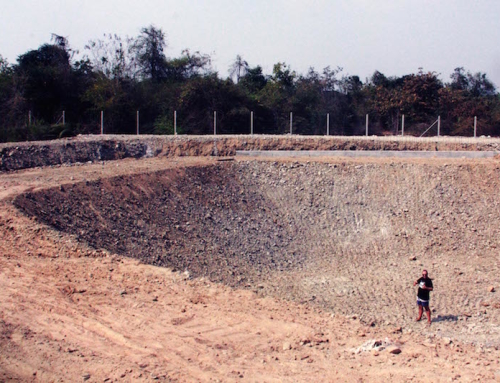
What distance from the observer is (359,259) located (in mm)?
15180

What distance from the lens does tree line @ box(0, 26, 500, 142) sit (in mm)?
30969

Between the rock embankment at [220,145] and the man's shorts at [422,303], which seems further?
the rock embankment at [220,145]

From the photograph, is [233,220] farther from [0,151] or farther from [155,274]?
[0,151]

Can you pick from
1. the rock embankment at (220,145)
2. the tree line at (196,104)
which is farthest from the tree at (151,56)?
the rock embankment at (220,145)

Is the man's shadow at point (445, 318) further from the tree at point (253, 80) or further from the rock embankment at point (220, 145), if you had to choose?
the tree at point (253, 80)

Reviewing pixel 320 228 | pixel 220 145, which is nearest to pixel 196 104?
pixel 220 145

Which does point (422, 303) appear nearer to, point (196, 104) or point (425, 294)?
point (425, 294)

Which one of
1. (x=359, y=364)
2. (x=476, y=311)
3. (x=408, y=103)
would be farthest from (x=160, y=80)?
(x=359, y=364)

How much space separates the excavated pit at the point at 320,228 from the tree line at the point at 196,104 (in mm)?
11852

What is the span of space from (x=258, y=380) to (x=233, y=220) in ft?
30.7

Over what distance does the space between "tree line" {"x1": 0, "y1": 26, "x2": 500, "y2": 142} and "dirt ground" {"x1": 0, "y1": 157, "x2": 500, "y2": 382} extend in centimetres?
1804

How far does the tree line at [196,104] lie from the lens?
31.0 meters

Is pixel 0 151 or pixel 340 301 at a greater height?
pixel 0 151

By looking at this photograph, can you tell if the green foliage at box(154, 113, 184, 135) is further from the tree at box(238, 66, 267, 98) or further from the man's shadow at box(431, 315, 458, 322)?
the man's shadow at box(431, 315, 458, 322)
